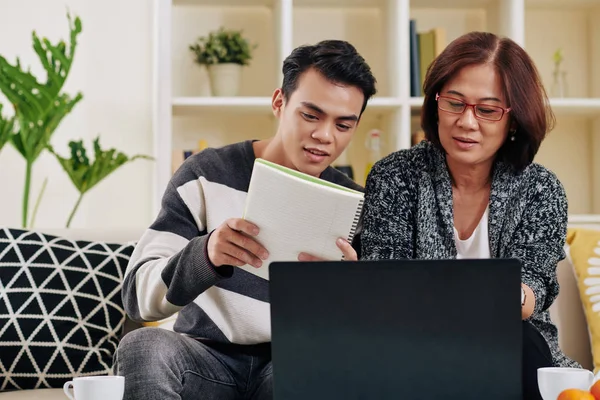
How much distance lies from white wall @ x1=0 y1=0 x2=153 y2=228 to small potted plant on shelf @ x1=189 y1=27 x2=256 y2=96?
32 cm

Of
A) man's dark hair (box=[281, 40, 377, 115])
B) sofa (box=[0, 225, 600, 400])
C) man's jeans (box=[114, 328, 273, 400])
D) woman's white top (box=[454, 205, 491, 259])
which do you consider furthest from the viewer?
sofa (box=[0, 225, 600, 400])

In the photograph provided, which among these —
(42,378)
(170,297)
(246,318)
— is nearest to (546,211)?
(246,318)

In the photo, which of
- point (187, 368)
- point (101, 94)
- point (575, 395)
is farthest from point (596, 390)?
point (101, 94)

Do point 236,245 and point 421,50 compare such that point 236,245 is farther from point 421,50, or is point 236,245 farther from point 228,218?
point 421,50

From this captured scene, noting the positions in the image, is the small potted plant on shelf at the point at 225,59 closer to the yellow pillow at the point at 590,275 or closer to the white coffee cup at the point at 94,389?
the yellow pillow at the point at 590,275

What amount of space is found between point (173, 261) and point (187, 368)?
8.3 inches

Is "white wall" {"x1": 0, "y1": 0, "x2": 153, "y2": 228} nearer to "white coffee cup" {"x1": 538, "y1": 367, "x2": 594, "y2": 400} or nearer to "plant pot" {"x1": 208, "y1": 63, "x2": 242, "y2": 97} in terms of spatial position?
"plant pot" {"x1": 208, "y1": 63, "x2": 242, "y2": 97}

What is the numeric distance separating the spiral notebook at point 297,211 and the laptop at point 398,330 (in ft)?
0.54

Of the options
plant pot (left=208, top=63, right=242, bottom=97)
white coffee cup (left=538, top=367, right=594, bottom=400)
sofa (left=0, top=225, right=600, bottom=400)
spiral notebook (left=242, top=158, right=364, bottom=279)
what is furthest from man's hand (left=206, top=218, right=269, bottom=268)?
plant pot (left=208, top=63, right=242, bottom=97)

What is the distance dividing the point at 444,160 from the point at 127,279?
0.78m

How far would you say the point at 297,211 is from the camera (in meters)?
1.26

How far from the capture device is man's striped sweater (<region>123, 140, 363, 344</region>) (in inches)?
Answer: 65.3

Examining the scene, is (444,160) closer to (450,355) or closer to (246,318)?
(246,318)

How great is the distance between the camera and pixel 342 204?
124 centimetres
